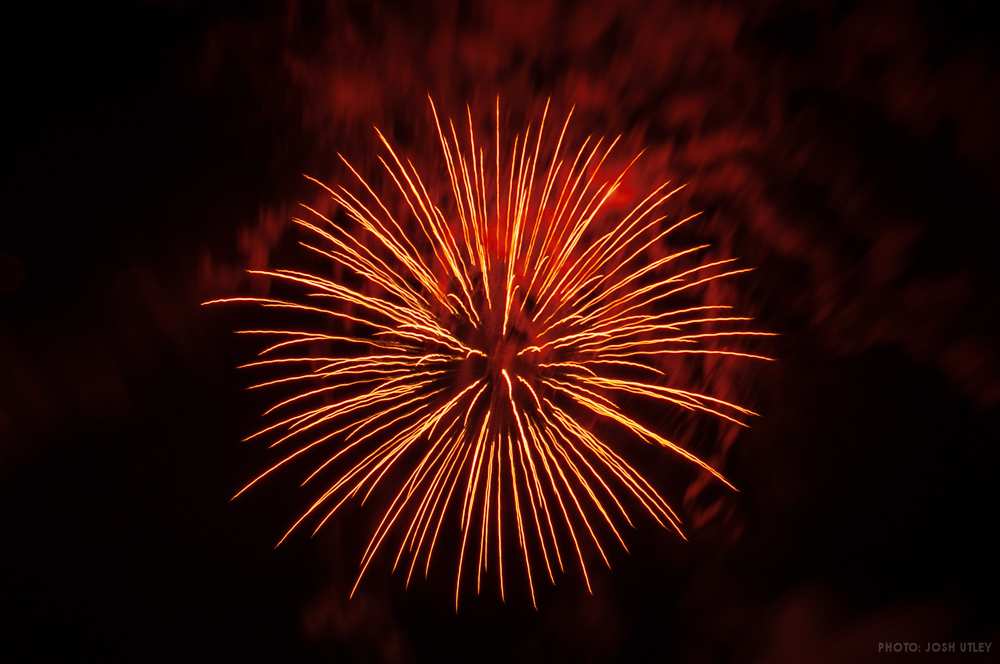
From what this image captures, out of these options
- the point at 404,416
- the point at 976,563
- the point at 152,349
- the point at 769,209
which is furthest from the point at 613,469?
the point at 152,349

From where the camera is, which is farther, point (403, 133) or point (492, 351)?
point (403, 133)

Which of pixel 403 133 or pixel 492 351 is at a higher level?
pixel 403 133

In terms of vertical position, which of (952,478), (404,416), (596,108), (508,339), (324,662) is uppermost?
(596,108)

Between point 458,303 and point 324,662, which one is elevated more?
point 458,303

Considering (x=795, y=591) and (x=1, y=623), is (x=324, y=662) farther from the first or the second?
(x=795, y=591)
